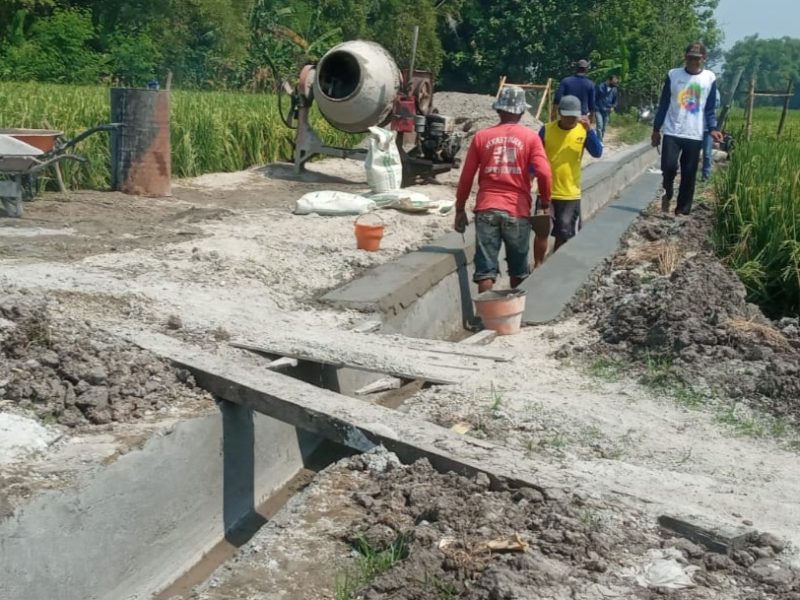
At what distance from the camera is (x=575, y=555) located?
3521 millimetres

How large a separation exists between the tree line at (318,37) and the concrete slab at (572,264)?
50.8 ft

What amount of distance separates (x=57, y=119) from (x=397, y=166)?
3.79 m

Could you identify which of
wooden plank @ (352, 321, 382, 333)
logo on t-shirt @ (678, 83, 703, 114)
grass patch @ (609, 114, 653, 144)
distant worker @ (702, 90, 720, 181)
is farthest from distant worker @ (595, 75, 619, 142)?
wooden plank @ (352, 321, 382, 333)

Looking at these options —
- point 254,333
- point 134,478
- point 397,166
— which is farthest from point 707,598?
point 397,166

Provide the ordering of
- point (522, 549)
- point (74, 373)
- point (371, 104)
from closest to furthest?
1. point (522, 549)
2. point (74, 373)
3. point (371, 104)

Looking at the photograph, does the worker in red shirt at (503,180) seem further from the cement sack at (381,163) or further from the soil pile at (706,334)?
the cement sack at (381,163)

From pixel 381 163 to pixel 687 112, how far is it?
338 cm

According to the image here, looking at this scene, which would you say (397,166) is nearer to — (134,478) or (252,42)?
(134,478)

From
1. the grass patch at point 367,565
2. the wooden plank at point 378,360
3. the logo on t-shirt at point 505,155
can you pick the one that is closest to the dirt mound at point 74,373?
the wooden plank at point 378,360

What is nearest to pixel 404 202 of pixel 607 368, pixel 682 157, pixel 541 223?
pixel 541 223

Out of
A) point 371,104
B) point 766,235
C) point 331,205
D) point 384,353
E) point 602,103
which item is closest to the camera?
point 384,353

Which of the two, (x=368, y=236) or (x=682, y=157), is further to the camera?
(x=682, y=157)

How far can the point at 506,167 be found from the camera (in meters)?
7.89

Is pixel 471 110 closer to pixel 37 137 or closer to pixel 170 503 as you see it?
pixel 37 137
